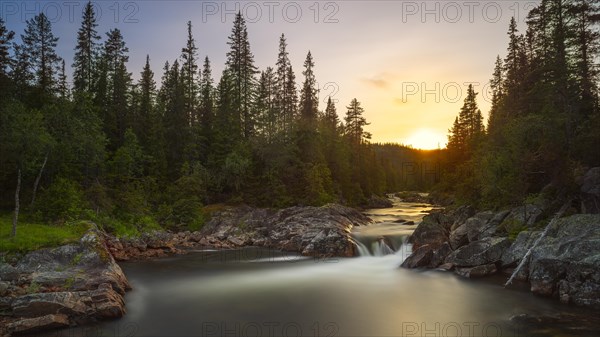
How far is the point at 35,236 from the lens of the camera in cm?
1795

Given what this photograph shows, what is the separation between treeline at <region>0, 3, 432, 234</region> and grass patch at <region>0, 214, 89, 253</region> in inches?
122

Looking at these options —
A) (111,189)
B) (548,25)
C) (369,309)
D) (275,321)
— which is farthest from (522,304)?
(111,189)

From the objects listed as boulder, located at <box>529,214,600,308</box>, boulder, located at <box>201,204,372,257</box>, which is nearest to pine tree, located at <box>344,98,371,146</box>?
boulder, located at <box>201,204,372,257</box>

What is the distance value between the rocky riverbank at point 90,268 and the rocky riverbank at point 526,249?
6.55 m

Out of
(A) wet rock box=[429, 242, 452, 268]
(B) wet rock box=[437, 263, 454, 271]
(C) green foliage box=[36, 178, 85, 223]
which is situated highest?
(C) green foliage box=[36, 178, 85, 223]

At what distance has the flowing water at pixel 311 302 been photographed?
490 inches

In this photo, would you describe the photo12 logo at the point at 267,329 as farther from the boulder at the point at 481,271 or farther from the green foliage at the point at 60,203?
the green foliage at the point at 60,203

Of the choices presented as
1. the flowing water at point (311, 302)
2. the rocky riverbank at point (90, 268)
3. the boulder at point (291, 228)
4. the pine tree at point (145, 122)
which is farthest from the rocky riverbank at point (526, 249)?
the pine tree at point (145, 122)

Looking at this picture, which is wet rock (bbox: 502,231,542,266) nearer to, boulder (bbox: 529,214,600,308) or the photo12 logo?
boulder (bbox: 529,214,600,308)

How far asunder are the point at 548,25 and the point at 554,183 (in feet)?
55.6

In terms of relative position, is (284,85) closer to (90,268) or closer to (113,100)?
(113,100)

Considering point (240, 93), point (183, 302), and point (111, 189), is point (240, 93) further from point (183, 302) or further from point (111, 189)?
point (183, 302)

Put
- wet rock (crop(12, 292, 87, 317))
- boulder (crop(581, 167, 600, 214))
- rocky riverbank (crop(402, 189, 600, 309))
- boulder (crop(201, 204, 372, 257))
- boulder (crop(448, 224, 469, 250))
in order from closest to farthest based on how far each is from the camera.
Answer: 1. wet rock (crop(12, 292, 87, 317))
2. rocky riverbank (crop(402, 189, 600, 309))
3. boulder (crop(581, 167, 600, 214))
4. boulder (crop(448, 224, 469, 250))
5. boulder (crop(201, 204, 372, 257))

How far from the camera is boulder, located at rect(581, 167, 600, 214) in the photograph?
18672 millimetres
